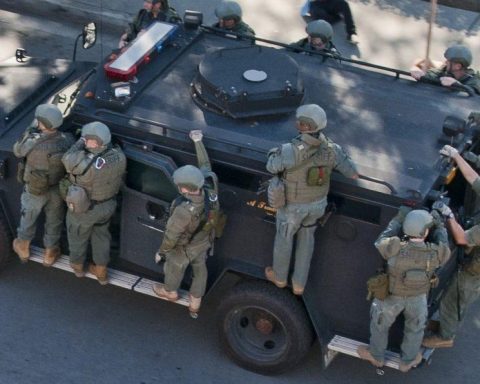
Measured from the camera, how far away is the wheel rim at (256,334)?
7500mm

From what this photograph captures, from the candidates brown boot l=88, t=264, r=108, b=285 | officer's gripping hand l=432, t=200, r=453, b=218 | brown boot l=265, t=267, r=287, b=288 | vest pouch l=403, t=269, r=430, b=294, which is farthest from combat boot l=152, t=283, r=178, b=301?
officer's gripping hand l=432, t=200, r=453, b=218

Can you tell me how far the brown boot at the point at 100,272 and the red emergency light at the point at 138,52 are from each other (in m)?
1.43

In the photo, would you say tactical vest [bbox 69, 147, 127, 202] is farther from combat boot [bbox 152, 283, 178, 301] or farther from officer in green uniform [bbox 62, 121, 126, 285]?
combat boot [bbox 152, 283, 178, 301]

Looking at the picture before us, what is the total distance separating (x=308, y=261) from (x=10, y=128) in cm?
268

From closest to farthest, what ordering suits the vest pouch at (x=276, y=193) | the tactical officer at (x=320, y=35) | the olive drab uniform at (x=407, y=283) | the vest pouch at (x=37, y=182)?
the olive drab uniform at (x=407, y=283) → the vest pouch at (x=276, y=193) → the vest pouch at (x=37, y=182) → the tactical officer at (x=320, y=35)

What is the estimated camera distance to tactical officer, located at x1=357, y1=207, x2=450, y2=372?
21.5 feet

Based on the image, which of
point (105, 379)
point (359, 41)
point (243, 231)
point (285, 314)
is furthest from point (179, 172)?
point (359, 41)

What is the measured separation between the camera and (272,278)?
7.20m

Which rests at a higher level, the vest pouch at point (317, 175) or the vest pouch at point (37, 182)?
the vest pouch at point (317, 175)

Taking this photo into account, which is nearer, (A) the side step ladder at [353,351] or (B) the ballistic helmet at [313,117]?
(B) the ballistic helmet at [313,117]

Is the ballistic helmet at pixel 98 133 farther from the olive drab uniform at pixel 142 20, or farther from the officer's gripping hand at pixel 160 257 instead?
the olive drab uniform at pixel 142 20

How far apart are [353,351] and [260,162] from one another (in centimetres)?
147

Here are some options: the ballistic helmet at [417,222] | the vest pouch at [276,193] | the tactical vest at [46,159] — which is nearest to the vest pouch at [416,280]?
the ballistic helmet at [417,222]

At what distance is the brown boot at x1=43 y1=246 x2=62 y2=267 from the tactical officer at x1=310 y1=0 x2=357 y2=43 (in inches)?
239
